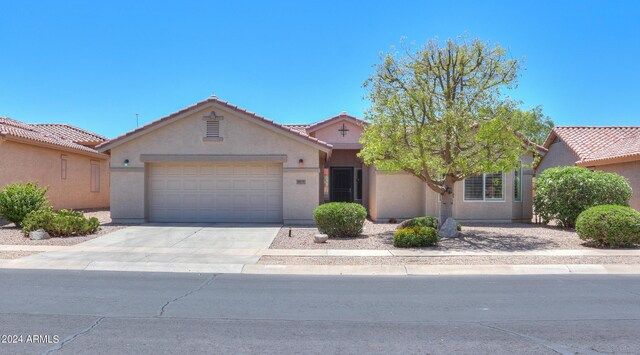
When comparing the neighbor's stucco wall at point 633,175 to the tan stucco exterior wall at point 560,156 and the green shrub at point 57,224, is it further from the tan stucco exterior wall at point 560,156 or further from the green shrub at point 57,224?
the green shrub at point 57,224

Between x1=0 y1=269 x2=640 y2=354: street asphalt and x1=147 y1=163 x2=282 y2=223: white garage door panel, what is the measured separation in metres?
8.79

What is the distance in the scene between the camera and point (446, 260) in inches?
432

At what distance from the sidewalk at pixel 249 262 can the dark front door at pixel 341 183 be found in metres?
10.3

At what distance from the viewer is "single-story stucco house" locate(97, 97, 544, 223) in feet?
58.2

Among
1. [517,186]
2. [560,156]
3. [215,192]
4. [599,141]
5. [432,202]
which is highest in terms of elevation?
[599,141]

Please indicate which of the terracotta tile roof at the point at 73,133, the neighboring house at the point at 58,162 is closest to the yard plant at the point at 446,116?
the neighboring house at the point at 58,162

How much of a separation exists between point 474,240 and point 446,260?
341 cm

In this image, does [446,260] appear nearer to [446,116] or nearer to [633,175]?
[446,116]

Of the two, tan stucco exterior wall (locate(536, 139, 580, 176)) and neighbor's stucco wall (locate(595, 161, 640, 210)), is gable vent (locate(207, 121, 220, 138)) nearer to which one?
neighbor's stucco wall (locate(595, 161, 640, 210))

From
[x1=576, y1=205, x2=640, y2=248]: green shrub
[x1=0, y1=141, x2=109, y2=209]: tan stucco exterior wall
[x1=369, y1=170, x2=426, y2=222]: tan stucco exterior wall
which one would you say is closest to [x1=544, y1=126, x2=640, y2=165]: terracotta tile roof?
[x1=576, y1=205, x2=640, y2=248]: green shrub

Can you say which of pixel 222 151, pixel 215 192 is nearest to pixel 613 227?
pixel 222 151

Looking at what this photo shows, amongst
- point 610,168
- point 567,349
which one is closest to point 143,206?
point 567,349

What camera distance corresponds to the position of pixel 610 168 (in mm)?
20969

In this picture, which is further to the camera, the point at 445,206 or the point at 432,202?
the point at 432,202
